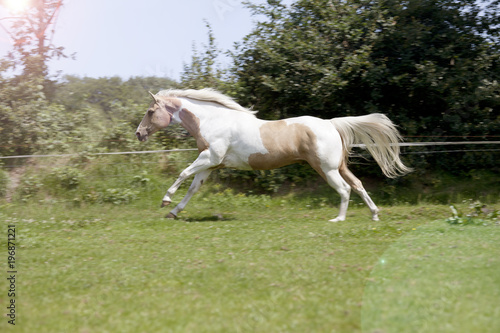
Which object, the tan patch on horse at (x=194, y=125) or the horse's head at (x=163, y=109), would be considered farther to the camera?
the horse's head at (x=163, y=109)

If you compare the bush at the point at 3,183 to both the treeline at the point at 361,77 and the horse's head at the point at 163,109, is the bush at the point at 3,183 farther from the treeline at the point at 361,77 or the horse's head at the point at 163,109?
the horse's head at the point at 163,109

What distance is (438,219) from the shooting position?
8.01m

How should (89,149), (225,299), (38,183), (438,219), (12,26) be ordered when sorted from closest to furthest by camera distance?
(225,299) → (438,219) → (38,183) → (89,149) → (12,26)

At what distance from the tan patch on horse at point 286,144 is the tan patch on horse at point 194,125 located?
0.89 metres

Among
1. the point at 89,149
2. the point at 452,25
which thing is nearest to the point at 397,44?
the point at 452,25

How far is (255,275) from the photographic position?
477 centimetres

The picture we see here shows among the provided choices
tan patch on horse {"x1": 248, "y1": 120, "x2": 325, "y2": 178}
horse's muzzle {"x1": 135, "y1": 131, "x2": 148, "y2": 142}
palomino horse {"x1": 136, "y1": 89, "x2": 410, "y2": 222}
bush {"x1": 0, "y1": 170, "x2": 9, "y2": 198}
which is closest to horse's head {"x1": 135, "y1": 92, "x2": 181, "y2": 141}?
palomino horse {"x1": 136, "y1": 89, "x2": 410, "y2": 222}

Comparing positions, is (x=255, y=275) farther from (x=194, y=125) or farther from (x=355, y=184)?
(x=194, y=125)

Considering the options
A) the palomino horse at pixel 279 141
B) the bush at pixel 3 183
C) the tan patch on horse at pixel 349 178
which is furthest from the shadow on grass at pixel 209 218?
the bush at pixel 3 183

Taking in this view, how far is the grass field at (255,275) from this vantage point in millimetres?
3627

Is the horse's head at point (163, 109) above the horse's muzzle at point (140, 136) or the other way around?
above

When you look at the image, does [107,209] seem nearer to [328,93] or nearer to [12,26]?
[328,93]

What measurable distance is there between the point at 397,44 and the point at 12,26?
10.8m

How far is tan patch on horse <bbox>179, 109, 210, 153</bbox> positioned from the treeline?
2748mm
